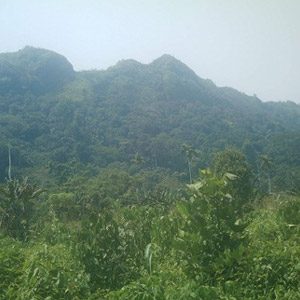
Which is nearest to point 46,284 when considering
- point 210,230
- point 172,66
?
point 210,230

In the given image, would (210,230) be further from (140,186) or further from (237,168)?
(140,186)

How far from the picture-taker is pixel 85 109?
302ft

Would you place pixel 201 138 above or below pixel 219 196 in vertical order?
below

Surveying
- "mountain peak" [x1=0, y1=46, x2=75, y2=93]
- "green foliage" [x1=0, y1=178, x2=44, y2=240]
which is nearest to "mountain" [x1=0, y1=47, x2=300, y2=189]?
"mountain peak" [x1=0, y1=46, x2=75, y2=93]

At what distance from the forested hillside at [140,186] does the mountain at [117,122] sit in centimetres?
40

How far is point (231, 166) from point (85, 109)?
6866 centimetres

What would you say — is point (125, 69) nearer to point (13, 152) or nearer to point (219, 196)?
point (13, 152)

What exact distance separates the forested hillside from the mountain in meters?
0.40

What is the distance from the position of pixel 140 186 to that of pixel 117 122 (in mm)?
49180

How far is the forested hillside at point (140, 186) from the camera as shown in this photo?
479 centimetres

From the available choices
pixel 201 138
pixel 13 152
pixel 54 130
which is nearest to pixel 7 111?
pixel 54 130

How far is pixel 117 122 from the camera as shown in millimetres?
91250

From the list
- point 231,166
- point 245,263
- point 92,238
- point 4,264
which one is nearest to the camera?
point 245,263

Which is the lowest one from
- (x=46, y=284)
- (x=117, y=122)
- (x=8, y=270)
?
(x=117, y=122)
